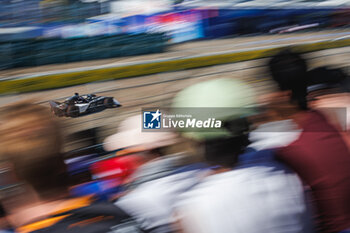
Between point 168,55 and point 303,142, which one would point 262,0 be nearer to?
point 168,55

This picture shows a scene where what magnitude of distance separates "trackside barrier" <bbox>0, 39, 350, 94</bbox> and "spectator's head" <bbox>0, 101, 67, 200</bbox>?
0.66 ft

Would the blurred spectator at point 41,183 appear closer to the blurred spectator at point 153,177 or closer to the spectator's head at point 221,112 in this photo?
the blurred spectator at point 153,177

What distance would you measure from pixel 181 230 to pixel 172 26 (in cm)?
94

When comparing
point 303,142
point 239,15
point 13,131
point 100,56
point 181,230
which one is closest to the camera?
point 181,230

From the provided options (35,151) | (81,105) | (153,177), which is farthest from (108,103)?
(35,151)

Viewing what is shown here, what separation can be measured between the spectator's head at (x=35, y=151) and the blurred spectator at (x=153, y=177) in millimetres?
229

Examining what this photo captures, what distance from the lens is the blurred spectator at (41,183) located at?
107 centimetres

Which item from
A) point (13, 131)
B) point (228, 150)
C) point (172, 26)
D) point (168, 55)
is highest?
point (172, 26)

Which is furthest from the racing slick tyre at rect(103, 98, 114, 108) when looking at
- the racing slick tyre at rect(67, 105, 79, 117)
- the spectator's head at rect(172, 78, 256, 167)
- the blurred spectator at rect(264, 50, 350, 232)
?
the blurred spectator at rect(264, 50, 350, 232)

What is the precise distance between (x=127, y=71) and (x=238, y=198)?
0.82 m

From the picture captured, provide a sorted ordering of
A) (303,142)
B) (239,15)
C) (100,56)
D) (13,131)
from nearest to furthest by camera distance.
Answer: (13,131)
(303,142)
(100,56)
(239,15)

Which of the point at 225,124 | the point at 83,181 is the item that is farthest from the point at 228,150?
Result: the point at 83,181

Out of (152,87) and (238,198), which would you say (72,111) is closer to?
(152,87)

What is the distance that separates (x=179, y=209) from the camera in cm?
119
